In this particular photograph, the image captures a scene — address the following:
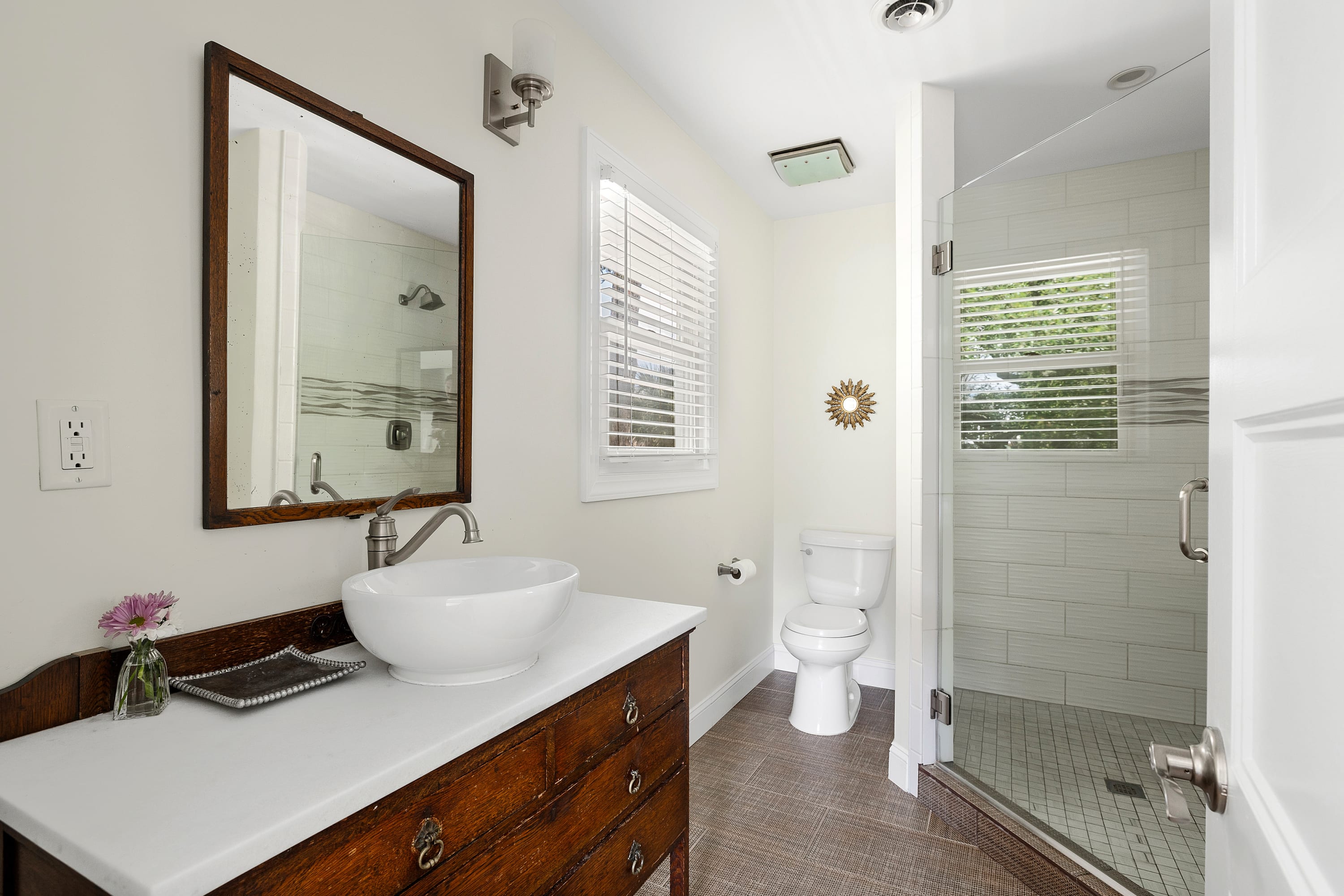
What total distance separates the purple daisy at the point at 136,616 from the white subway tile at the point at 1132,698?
2342mm

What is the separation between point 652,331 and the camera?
238cm

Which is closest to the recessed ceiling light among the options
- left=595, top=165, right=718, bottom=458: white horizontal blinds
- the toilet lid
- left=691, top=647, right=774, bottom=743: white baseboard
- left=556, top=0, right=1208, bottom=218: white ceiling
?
left=556, top=0, right=1208, bottom=218: white ceiling

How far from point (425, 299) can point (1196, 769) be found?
4.73 feet

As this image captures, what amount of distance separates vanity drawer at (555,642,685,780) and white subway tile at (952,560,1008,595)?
124 cm

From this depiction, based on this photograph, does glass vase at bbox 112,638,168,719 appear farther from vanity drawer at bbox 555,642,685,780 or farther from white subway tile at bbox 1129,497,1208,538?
white subway tile at bbox 1129,497,1208,538

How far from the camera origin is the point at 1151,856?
1.67 metres

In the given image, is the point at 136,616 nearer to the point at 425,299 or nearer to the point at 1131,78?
the point at 425,299

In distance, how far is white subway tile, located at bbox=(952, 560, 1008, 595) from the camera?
2.22 m

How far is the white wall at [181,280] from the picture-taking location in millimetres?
872

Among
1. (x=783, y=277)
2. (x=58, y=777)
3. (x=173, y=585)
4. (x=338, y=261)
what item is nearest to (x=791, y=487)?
(x=783, y=277)

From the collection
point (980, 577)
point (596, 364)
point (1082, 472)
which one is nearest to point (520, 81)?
point (596, 364)

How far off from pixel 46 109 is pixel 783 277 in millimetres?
3040

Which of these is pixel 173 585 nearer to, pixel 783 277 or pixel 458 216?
pixel 458 216

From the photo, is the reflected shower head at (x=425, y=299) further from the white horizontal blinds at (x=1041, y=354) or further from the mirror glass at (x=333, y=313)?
the white horizontal blinds at (x=1041, y=354)
